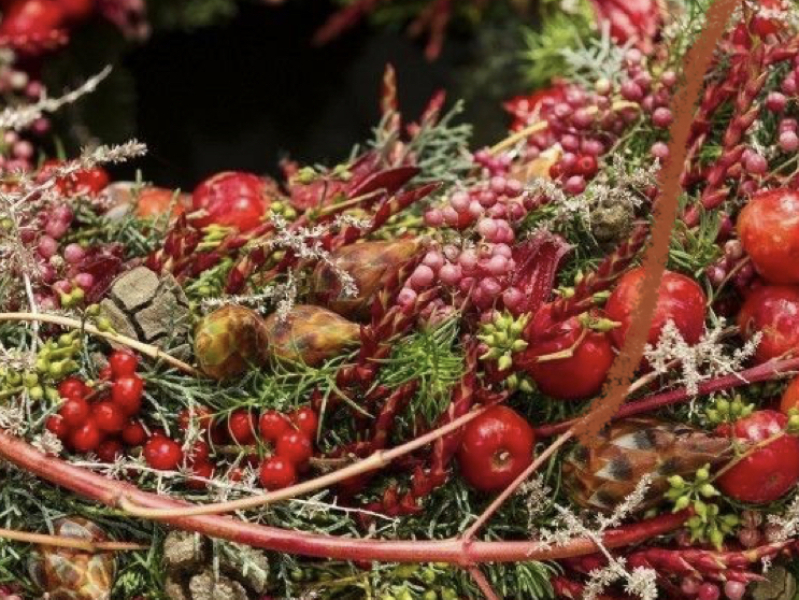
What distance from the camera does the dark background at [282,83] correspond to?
6.33 ft

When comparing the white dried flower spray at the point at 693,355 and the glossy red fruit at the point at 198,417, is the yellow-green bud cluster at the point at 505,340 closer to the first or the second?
the white dried flower spray at the point at 693,355

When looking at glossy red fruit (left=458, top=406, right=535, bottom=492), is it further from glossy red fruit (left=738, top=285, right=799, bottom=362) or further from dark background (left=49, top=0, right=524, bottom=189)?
dark background (left=49, top=0, right=524, bottom=189)

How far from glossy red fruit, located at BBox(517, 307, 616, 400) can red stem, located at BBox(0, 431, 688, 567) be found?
12 cm

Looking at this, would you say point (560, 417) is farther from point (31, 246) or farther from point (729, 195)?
point (31, 246)

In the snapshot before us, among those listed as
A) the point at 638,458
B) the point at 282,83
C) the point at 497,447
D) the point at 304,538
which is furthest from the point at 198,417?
the point at 282,83

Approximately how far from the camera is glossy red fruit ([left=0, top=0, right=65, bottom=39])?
1.64 meters

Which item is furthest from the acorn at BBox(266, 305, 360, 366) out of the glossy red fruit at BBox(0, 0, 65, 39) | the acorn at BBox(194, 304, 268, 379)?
the glossy red fruit at BBox(0, 0, 65, 39)

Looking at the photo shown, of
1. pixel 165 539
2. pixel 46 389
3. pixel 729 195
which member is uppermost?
pixel 729 195

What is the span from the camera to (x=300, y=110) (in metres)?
1.99

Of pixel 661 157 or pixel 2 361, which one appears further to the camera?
pixel 661 157

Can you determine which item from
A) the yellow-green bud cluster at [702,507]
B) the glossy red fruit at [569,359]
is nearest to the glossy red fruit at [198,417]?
the glossy red fruit at [569,359]

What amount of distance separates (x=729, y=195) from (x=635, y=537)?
318 millimetres

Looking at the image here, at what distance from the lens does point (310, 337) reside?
0.90 meters

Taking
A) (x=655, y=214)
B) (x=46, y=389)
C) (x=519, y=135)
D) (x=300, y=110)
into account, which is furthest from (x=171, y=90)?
(x=655, y=214)
